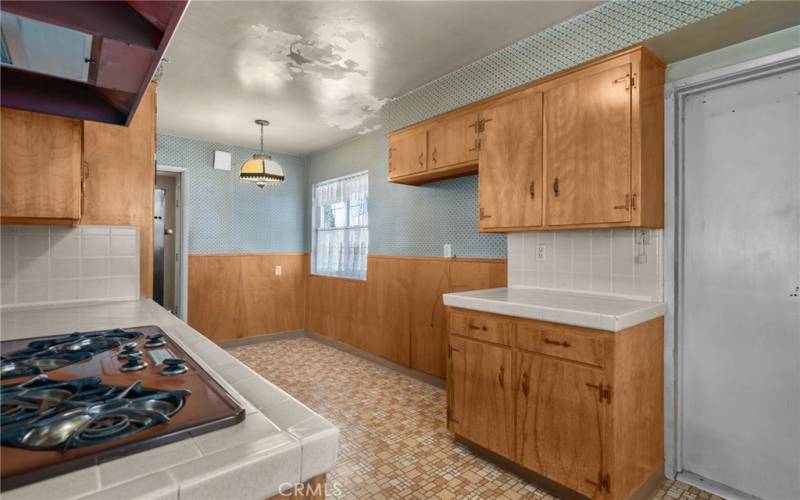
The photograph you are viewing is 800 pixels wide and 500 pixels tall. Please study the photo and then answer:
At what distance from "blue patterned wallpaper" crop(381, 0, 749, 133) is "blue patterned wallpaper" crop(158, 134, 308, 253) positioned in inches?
106

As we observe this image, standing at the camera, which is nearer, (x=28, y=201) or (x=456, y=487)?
(x=28, y=201)

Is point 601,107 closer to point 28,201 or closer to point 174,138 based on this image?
point 28,201

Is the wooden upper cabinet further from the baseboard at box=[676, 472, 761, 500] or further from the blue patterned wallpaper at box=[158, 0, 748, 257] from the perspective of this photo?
the baseboard at box=[676, 472, 761, 500]

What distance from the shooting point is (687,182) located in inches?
87.2

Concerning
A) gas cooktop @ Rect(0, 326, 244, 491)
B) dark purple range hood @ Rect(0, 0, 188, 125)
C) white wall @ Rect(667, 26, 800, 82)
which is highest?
white wall @ Rect(667, 26, 800, 82)

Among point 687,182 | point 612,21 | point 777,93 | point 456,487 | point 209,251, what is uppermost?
point 612,21


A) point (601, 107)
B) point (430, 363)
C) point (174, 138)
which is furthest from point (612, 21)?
point (174, 138)

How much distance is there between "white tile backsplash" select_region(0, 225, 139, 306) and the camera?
1983 mm

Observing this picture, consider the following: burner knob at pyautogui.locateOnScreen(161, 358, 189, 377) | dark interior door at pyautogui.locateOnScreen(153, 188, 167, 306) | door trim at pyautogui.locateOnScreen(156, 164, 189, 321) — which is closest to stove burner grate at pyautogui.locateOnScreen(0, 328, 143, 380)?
burner knob at pyautogui.locateOnScreen(161, 358, 189, 377)

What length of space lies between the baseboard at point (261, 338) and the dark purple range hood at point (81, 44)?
434 cm

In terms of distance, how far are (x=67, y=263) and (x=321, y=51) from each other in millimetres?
1973

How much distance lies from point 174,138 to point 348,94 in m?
2.54

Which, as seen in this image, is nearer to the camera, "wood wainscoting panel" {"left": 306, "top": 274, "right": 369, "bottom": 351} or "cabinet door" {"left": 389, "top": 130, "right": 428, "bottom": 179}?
"cabinet door" {"left": 389, "top": 130, "right": 428, "bottom": 179}

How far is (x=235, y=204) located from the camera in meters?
5.16
